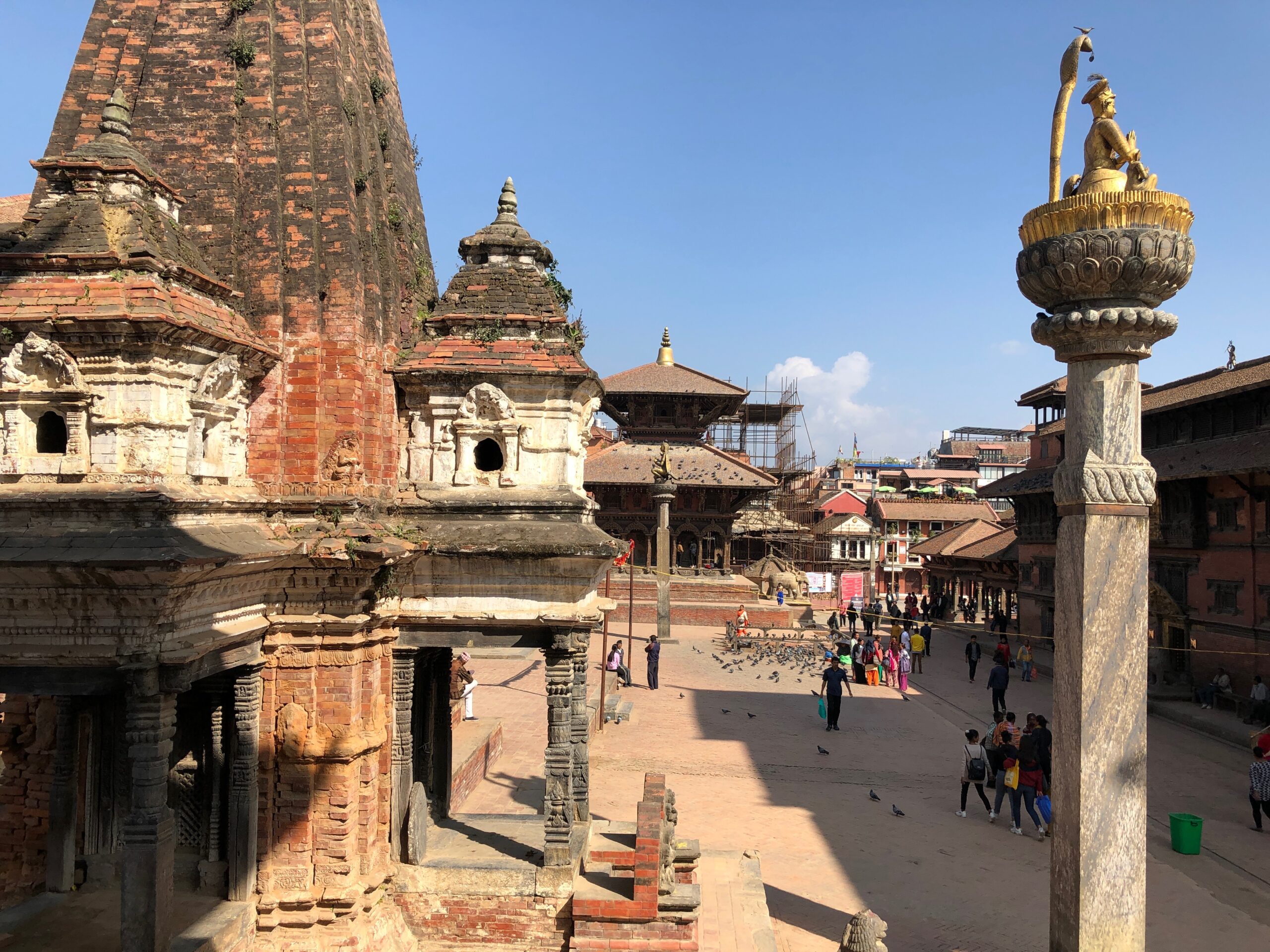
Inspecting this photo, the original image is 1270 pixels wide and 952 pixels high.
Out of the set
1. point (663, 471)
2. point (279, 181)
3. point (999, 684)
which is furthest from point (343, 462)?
point (663, 471)

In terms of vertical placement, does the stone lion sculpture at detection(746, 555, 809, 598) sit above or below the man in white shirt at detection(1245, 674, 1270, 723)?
above

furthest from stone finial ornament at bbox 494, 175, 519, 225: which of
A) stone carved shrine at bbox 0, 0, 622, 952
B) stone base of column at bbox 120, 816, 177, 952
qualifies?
stone base of column at bbox 120, 816, 177, 952

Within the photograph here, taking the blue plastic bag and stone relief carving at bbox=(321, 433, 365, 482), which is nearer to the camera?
stone relief carving at bbox=(321, 433, 365, 482)

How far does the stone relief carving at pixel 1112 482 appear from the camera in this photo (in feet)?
21.6

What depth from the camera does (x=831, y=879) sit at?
35.1 ft

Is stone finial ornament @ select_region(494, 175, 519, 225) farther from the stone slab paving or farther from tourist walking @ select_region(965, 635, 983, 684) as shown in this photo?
tourist walking @ select_region(965, 635, 983, 684)

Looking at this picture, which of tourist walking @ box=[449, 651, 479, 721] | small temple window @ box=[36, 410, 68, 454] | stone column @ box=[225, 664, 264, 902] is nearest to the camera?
small temple window @ box=[36, 410, 68, 454]

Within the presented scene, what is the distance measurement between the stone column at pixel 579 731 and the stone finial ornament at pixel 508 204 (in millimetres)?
4979

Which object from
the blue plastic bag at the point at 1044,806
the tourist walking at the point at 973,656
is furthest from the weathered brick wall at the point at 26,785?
the tourist walking at the point at 973,656

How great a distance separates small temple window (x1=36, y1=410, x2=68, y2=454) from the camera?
7.05 m

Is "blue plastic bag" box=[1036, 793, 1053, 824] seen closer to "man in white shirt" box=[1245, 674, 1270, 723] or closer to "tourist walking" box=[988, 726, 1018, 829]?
"tourist walking" box=[988, 726, 1018, 829]

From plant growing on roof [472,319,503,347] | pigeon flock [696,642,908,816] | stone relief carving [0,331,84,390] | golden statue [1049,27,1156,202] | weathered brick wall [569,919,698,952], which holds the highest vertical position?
golden statue [1049,27,1156,202]

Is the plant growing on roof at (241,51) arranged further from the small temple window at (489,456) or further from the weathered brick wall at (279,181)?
the small temple window at (489,456)

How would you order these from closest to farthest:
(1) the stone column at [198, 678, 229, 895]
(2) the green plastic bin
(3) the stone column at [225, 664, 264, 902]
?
(3) the stone column at [225, 664, 264, 902] < (1) the stone column at [198, 678, 229, 895] < (2) the green plastic bin
